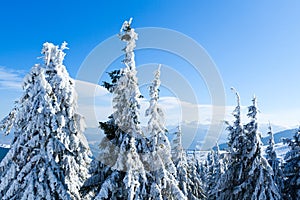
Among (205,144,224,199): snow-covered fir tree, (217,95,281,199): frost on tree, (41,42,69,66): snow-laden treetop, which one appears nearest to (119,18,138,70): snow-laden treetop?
(41,42,69,66): snow-laden treetop

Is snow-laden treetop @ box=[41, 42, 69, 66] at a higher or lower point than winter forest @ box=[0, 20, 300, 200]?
higher

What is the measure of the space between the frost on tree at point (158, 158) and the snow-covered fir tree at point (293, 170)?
12560 mm

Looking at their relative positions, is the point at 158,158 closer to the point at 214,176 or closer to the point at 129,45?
the point at 129,45

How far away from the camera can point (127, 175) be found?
40.7 ft

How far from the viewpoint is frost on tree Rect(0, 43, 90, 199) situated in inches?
550

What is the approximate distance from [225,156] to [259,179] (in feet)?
12.5

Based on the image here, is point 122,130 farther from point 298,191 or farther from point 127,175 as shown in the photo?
point 298,191

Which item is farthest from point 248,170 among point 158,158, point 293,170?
point 158,158

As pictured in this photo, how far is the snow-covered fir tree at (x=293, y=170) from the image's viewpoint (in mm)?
21531

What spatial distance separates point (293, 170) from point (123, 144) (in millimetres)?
16422

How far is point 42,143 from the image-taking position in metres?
14.2

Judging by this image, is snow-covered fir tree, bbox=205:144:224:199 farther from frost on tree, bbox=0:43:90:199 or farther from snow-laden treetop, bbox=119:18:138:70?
snow-laden treetop, bbox=119:18:138:70

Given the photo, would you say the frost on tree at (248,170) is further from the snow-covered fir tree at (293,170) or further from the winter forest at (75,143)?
the winter forest at (75,143)

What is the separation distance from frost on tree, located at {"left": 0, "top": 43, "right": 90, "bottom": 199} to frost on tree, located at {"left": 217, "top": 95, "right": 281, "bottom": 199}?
12653 mm
